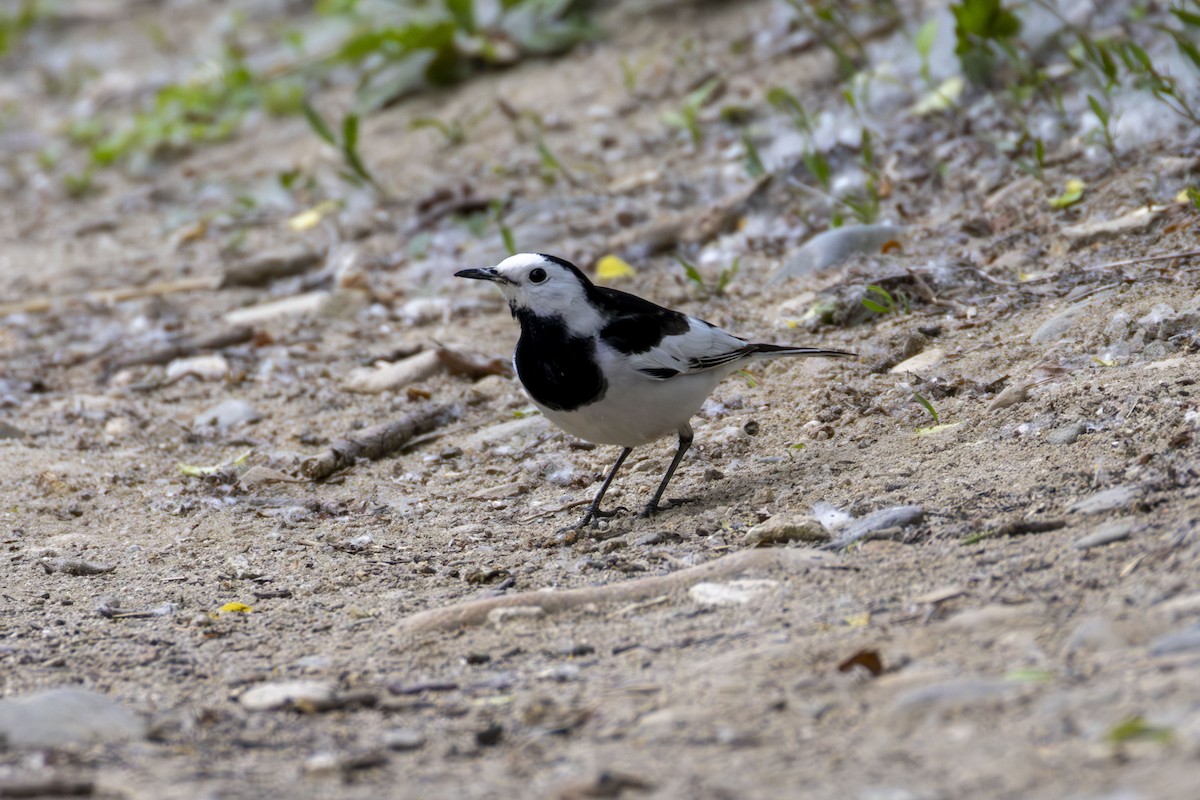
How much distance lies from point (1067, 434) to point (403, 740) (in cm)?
226

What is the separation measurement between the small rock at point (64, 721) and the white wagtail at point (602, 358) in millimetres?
1830

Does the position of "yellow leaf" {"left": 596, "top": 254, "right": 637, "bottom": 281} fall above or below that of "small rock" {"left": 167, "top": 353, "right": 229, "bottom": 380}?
Answer: above

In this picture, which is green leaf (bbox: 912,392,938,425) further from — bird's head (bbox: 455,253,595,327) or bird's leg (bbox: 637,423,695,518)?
bird's head (bbox: 455,253,595,327)

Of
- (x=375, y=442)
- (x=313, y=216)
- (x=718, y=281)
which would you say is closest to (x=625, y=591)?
(x=375, y=442)

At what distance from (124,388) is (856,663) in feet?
14.9

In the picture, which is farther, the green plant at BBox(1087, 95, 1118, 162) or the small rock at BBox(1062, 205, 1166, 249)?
the green plant at BBox(1087, 95, 1118, 162)

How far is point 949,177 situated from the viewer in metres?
6.36

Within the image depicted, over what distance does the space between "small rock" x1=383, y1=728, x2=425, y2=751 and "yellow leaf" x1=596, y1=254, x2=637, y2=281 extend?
412 cm

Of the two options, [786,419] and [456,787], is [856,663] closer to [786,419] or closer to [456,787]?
[456,787]

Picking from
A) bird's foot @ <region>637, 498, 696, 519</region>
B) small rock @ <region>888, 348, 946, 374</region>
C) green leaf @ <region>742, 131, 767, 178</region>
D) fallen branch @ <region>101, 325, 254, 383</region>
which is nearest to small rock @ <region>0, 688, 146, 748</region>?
bird's foot @ <region>637, 498, 696, 519</region>

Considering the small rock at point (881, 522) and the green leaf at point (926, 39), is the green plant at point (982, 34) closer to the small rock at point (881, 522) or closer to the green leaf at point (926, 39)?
the green leaf at point (926, 39)

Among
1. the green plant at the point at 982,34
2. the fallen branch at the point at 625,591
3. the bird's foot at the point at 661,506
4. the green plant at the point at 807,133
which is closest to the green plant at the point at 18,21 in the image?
the green plant at the point at 807,133

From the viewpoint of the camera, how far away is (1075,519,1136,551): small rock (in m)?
3.06

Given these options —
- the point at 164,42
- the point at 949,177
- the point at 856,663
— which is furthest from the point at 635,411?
the point at 164,42
